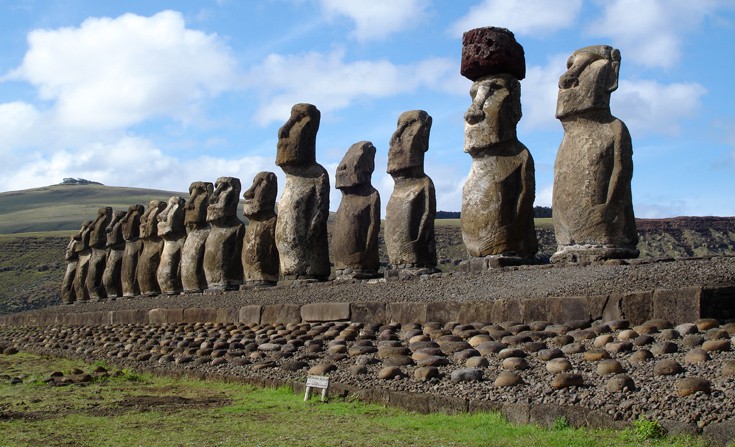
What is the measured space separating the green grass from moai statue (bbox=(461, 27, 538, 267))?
4506 mm

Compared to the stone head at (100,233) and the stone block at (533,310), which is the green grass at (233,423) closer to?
the stone block at (533,310)

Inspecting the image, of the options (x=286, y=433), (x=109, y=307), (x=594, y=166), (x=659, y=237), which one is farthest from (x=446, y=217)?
(x=286, y=433)

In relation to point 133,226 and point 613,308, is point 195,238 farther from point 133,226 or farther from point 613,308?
point 613,308

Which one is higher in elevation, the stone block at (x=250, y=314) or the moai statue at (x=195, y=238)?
the moai statue at (x=195, y=238)

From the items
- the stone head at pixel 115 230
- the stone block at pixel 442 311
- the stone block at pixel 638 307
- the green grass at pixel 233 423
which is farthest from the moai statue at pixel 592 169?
the stone head at pixel 115 230

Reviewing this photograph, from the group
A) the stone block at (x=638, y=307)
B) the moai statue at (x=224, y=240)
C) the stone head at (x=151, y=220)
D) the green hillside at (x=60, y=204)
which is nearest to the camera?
the stone block at (x=638, y=307)

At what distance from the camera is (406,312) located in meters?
10.4

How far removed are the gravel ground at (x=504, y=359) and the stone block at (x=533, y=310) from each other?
0.22 metres

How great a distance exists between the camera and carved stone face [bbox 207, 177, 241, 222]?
18562 mm

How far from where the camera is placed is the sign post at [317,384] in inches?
280

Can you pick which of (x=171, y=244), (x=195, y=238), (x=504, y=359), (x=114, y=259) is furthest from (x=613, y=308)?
(x=114, y=259)

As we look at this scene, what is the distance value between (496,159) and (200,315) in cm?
558

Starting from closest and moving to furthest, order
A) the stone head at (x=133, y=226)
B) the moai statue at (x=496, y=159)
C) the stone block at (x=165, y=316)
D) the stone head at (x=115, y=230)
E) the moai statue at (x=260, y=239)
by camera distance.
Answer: the moai statue at (x=496, y=159) < the stone block at (x=165, y=316) < the moai statue at (x=260, y=239) < the stone head at (x=133, y=226) < the stone head at (x=115, y=230)

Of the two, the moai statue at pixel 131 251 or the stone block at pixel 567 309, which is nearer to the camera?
the stone block at pixel 567 309
